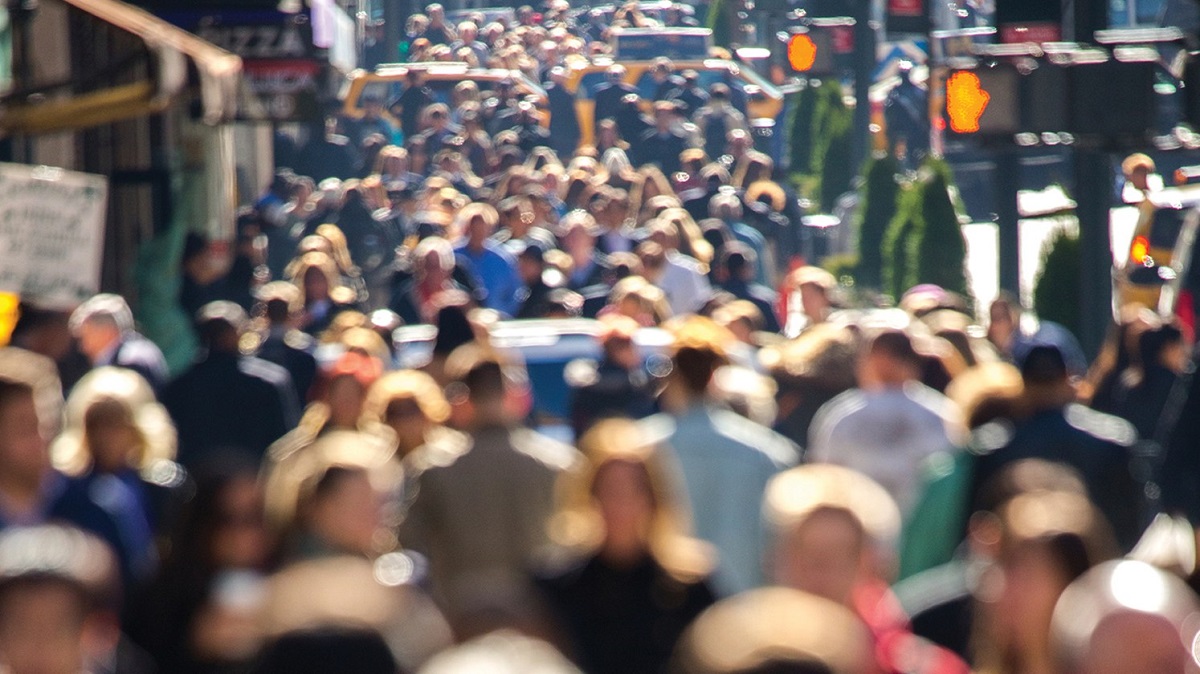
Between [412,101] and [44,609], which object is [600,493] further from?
[412,101]

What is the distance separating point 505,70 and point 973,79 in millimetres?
27572

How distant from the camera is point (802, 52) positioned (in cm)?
2862

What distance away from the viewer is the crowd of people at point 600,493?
4.10 m

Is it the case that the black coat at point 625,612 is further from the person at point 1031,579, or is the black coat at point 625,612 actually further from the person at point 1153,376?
the person at point 1153,376

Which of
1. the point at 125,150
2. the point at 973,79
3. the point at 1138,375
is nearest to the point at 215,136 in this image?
the point at 125,150

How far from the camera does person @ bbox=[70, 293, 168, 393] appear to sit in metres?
11.2

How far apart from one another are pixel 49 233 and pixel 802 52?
1966 cm

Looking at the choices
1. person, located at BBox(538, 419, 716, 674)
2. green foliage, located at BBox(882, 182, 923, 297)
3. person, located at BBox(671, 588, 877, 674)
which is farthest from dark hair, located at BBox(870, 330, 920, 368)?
green foliage, located at BBox(882, 182, 923, 297)

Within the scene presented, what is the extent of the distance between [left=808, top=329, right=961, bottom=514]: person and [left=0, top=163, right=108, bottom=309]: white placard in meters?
2.84

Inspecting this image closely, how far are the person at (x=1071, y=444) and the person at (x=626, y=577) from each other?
6.01 ft

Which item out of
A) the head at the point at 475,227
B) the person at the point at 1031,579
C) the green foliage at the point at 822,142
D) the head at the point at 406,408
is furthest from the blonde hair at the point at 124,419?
the green foliage at the point at 822,142

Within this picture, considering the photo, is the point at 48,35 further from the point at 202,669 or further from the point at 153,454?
the point at 202,669

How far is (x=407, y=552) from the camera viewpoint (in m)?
7.80

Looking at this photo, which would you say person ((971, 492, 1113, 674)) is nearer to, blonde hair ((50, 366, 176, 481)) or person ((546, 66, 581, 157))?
blonde hair ((50, 366, 176, 481))
